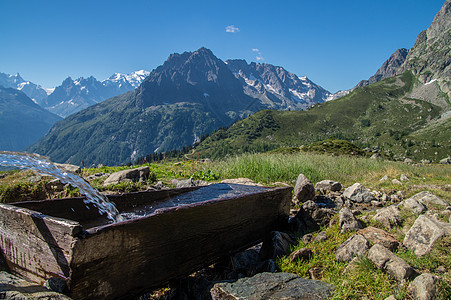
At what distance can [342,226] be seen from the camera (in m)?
4.28

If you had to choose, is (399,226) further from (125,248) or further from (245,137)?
(245,137)

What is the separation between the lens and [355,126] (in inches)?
6117

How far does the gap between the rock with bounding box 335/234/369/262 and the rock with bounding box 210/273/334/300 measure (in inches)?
26.7

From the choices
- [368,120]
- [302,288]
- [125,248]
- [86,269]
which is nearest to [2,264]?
[86,269]

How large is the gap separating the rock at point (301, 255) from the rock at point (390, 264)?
80cm

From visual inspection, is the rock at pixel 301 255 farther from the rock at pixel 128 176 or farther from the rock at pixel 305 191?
the rock at pixel 128 176

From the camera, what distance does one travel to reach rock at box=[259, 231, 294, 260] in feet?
12.6

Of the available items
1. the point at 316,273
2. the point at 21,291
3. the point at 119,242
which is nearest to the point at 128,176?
the point at 119,242

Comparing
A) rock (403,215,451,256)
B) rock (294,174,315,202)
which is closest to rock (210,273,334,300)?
rock (403,215,451,256)

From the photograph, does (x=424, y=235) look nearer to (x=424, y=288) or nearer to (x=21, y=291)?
(x=424, y=288)

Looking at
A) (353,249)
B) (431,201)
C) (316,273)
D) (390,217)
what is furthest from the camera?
(431,201)

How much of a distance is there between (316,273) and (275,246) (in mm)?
738

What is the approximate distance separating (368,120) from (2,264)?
17849 centimetres

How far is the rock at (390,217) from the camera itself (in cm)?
432
